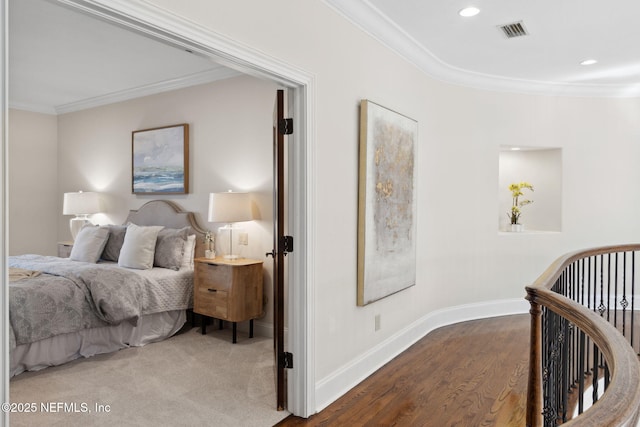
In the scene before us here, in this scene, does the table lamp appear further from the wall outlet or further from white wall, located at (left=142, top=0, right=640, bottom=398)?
white wall, located at (left=142, top=0, right=640, bottom=398)

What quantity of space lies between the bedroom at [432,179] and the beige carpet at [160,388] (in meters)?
0.58

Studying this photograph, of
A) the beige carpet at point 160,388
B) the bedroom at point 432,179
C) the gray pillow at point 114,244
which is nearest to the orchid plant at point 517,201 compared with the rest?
the bedroom at point 432,179

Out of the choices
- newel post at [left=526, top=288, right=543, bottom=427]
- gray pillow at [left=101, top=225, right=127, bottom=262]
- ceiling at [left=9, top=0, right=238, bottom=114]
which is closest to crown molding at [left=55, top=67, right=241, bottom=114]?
ceiling at [left=9, top=0, right=238, bottom=114]

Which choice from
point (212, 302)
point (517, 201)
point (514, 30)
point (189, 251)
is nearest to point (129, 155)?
point (189, 251)

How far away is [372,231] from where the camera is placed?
131 inches

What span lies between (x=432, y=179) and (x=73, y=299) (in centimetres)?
348

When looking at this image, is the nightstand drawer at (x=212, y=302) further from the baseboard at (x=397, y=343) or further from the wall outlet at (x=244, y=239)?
the baseboard at (x=397, y=343)

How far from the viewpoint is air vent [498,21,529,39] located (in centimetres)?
350

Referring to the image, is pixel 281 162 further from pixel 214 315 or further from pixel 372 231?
pixel 214 315

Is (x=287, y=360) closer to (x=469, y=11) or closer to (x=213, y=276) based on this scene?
(x=213, y=276)

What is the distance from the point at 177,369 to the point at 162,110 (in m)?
3.11

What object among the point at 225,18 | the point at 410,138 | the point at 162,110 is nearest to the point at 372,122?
the point at 410,138

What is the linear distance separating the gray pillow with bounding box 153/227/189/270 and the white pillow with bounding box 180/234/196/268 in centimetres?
3

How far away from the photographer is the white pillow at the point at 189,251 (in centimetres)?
459
